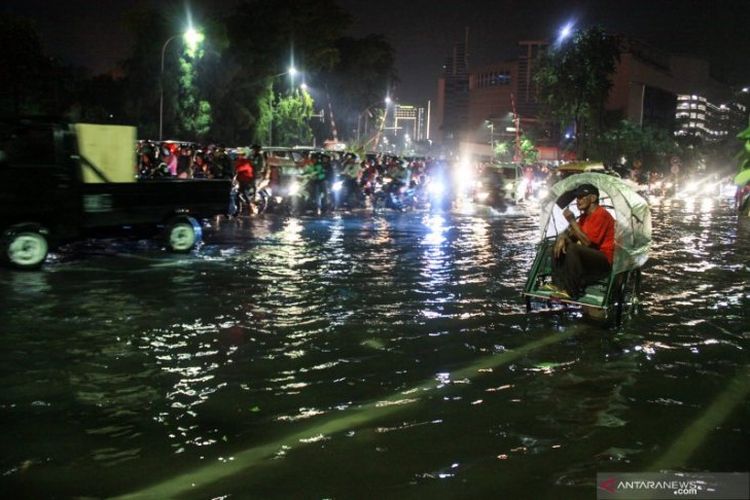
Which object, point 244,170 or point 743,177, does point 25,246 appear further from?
point 743,177

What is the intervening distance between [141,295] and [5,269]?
2.99 metres

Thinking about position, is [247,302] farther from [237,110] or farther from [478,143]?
[478,143]

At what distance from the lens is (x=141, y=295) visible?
32.9ft

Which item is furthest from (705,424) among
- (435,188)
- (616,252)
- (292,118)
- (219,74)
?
(292,118)

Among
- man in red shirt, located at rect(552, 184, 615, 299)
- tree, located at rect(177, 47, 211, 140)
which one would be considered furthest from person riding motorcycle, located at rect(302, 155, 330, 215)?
tree, located at rect(177, 47, 211, 140)

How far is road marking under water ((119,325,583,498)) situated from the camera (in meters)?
4.40

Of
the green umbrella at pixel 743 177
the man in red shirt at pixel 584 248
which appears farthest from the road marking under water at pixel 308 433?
the green umbrella at pixel 743 177

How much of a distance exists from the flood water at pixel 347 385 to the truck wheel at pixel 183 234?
4.93ft

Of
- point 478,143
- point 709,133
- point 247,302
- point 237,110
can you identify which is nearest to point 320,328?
point 247,302

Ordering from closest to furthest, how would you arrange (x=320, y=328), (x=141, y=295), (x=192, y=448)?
(x=192, y=448)
(x=320, y=328)
(x=141, y=295)

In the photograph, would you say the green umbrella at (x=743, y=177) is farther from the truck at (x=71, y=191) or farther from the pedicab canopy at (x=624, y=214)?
the truck at (x=71, y=191)

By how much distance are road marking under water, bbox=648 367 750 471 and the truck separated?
9.54 m

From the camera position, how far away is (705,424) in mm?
5633

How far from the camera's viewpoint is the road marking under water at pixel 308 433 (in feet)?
14.4
